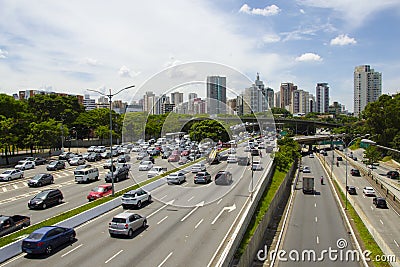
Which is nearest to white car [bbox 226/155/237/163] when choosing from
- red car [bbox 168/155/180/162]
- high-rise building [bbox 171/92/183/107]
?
red car [bbox 168/155/180/162]

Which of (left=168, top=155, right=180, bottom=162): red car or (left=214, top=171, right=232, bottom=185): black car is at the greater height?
(left=168, top=155, right=180, bottom=162): red car

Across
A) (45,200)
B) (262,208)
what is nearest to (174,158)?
(262,208)

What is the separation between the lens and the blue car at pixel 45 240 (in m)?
17.6

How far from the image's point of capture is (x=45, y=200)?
27.6 m

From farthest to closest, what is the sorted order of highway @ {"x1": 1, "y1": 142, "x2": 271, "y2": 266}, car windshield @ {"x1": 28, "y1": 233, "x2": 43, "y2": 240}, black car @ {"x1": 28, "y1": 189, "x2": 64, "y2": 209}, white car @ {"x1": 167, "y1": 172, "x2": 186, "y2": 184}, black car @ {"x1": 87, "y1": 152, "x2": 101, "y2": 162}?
black car @ {"x1": 87, "y1": 152, "x2": 101, "y2": 162} → white car @ {"x1": 167, "y1": 172, "x2": 186, "y2": 184} → black car @ {"x1": 28, "y1": 189, "x2": 64, "y2": 209} → car windshield @ {"x1": 28, "y1": 233, "x2": 43, "y2": 240} → highway @ {"x1": 1, "y1": 142, "x2": 271, "y2": 266}

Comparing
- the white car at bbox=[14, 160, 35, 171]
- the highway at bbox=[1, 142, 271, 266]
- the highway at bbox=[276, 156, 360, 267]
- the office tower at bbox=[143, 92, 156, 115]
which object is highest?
the office tower at bbox=[143, 92, 156, 115]

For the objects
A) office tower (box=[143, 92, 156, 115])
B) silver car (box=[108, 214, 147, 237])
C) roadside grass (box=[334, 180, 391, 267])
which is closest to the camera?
silver car (box=[108, 214, 147, 237])

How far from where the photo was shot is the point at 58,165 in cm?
4866

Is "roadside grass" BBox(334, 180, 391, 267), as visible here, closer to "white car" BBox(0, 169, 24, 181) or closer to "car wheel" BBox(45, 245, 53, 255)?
"car wheel" BBox(45, 245, 53, 255)

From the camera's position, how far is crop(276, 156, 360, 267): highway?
2438cm

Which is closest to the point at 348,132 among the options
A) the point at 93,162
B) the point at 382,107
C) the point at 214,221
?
the point at 382,107

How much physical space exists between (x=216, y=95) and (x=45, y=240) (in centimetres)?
1946

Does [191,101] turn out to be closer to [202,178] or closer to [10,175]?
[202,178]

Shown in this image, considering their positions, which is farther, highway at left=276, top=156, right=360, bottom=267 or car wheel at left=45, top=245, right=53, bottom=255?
highway at left=276, top=156, right=360, bottom=267
